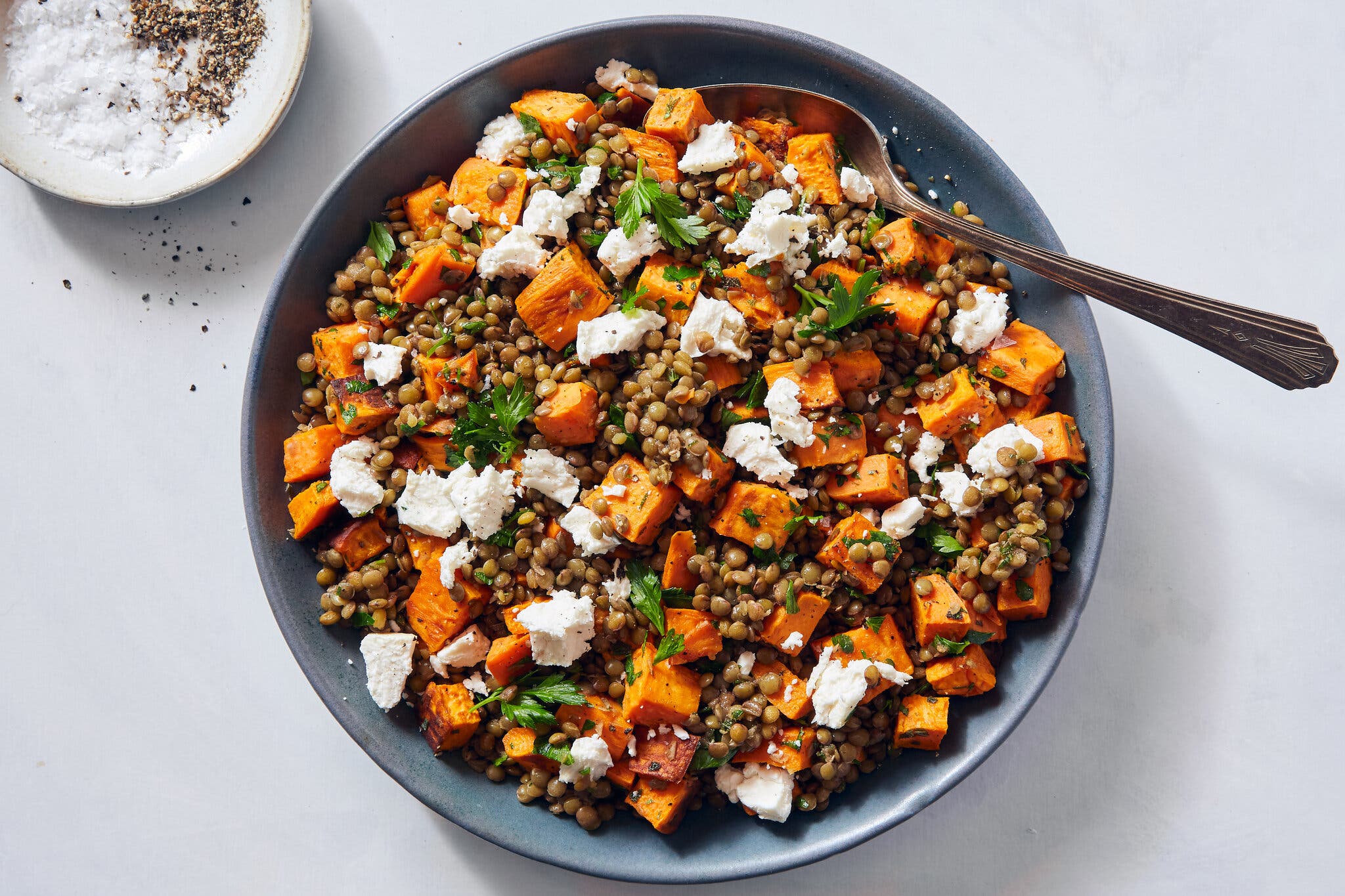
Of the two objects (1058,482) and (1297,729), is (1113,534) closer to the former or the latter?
(1058,482)

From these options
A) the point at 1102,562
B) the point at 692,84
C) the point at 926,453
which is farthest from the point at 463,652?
the point at 1102,562

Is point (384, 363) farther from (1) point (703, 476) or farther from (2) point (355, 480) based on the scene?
(1) point (703, 476)

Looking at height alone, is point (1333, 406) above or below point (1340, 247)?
below

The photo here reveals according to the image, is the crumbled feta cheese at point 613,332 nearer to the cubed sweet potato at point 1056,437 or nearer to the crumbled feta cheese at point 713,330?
the crumbled feta cheese at point 713,330

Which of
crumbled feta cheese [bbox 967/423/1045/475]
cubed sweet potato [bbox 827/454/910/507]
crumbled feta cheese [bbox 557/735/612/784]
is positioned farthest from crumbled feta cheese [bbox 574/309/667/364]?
crumbled feta cheese [bbox 557/735/612/784]

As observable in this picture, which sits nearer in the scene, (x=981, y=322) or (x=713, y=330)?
(x=713, y=330)

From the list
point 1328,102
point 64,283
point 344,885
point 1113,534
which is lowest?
point 344,885

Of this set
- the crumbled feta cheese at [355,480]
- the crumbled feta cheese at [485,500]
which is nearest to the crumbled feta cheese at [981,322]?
the crumbled feta cheese at [485,500]

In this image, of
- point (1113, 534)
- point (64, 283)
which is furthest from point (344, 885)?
point (1113, 534)
